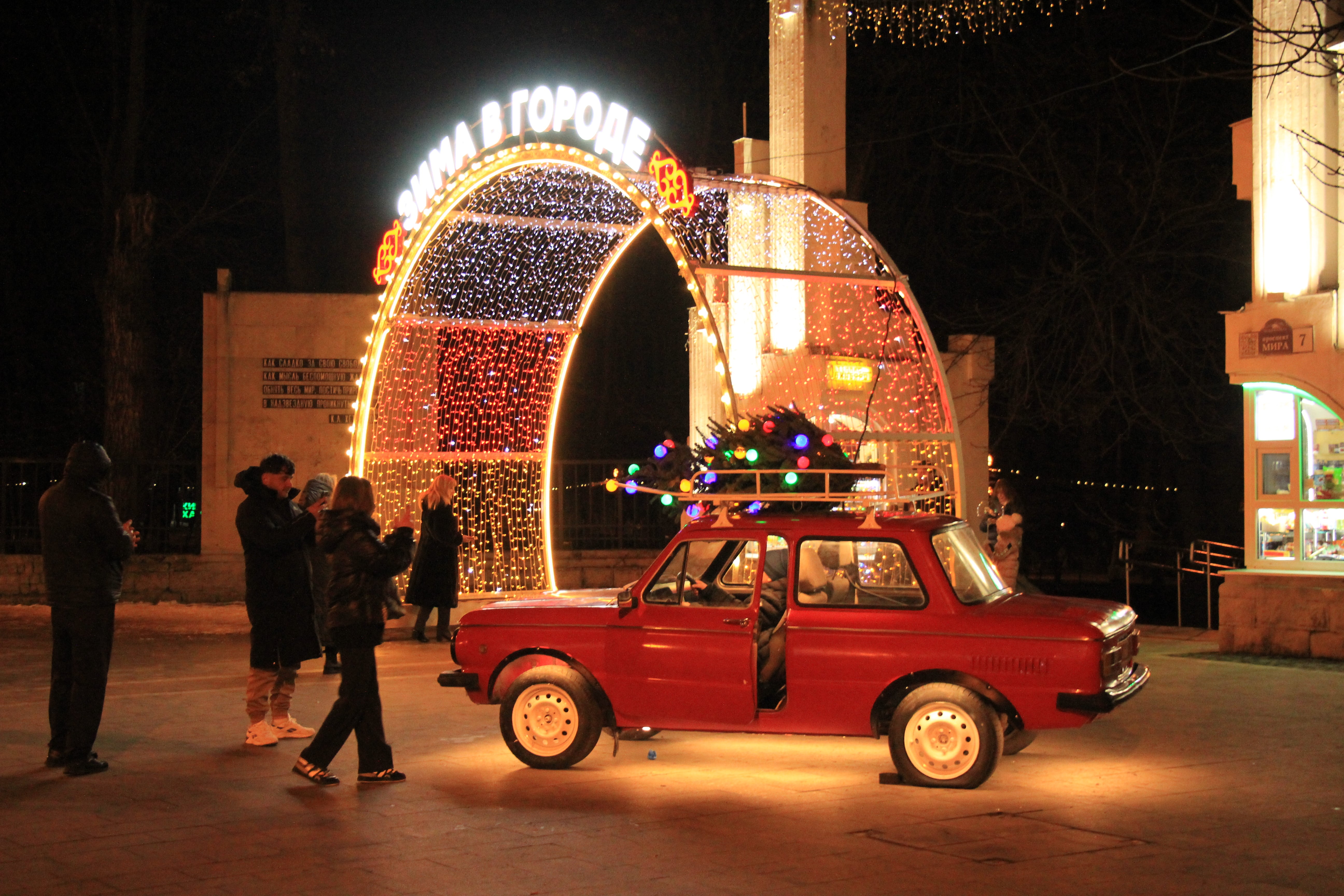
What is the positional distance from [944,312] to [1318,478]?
1618 cm

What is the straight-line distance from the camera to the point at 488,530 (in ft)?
59.5

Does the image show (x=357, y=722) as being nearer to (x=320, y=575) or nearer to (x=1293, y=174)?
(x=320, y=575)

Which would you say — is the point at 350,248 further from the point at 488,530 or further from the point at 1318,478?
the point at 1318,478

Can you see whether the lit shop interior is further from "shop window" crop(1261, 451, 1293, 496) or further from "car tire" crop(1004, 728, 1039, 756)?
"car tire" crop(1004, 728, 1039, 756)

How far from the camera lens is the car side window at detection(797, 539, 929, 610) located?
8344 millimetres

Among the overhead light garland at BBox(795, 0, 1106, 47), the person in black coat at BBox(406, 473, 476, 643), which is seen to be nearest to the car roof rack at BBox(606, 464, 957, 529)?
the person in black coat at BBox(406, 473, 476, 643)

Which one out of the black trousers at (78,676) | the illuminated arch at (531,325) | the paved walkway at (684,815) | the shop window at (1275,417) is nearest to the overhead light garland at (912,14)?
the illuminated arch at (531,325)

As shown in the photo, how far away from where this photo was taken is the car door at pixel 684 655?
27.2 ft

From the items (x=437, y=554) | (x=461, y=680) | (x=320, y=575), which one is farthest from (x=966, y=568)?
(x=437, y=554)

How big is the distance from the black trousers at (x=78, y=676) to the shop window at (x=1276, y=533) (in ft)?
33.3

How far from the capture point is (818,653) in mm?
8188

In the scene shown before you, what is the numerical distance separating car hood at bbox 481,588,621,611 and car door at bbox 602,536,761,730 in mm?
350

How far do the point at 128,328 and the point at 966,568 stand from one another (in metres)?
18.0

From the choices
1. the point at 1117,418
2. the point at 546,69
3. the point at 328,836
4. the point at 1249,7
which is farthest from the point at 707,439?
the point at 546,69
